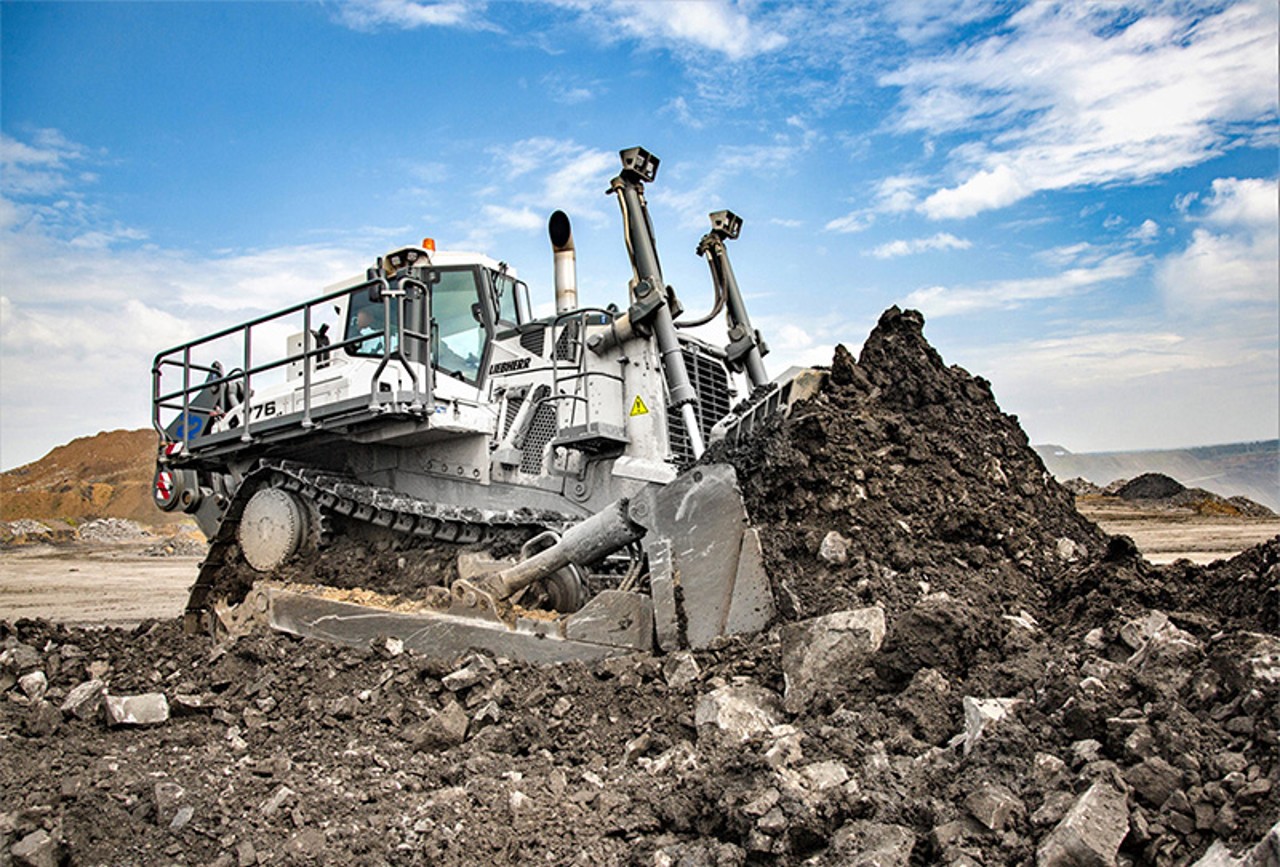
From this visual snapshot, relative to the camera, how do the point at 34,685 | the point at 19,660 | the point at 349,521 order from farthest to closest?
the point at 349,521
the point at 19,660
the point at 34,685

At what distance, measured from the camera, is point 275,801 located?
388 cm

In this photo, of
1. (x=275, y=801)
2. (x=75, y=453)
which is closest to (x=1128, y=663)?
(x=275, y=801)

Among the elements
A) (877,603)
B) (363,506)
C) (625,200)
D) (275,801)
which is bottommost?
(275,801)

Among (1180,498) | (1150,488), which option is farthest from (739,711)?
(1150,488)

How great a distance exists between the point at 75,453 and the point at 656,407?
128ft

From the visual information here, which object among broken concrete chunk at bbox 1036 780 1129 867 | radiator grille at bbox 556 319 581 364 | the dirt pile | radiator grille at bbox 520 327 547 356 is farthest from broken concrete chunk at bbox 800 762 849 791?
radiator grille at bbox 520 327 547 356

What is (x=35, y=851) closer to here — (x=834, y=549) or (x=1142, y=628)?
(x=834, y=549)

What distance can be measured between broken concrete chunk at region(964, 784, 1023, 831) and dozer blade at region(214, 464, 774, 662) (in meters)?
1.57

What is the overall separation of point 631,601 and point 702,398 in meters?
3.24

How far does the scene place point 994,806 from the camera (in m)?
2.78

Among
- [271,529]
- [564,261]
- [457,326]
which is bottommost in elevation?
[271,529]

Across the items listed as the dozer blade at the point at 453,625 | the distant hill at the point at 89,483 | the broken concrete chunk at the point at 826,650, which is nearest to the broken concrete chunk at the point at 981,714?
the broken concrete chunk at the point at 826,650

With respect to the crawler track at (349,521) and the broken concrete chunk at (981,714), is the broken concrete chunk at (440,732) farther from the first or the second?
the broken concrete chunk at (981,714)

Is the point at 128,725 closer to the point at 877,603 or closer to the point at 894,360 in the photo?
the point at 877,603
